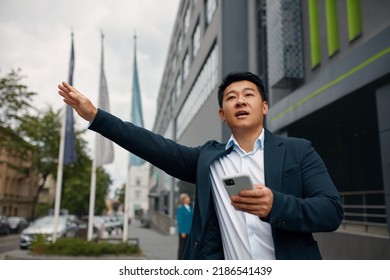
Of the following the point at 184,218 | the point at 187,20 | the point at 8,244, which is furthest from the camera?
the point at 187,20

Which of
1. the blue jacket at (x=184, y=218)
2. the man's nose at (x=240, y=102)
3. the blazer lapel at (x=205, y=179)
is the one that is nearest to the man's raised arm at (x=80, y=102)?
the blazer lapel at (x=205, y=179)

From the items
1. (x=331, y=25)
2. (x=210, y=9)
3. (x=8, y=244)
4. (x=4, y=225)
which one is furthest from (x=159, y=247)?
(x=4, y=225)

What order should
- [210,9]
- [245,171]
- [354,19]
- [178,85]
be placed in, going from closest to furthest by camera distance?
[245,171] → [354,19] → [210,9] → [178,85]

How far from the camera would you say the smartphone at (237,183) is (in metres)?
1.29

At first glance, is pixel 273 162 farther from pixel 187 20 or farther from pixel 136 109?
pixel 187 20

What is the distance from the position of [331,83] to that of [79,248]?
25.1ft

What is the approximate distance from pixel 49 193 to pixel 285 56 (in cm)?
3479

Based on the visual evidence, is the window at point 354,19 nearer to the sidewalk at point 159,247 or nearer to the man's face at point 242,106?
the sidewalk at point 159,247

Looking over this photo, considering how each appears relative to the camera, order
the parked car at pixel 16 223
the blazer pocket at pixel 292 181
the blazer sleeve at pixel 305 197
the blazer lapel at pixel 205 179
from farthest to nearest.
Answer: the parked car at pixel 16 223 → the blazer lapel at pixel 205 179 → the blazer pocket at pixel 292 181 → the blazer sleeve at pixel 305 197

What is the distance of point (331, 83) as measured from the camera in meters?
9.34

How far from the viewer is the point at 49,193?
40.2 m

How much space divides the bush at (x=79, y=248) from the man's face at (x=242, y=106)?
9.18 metres
